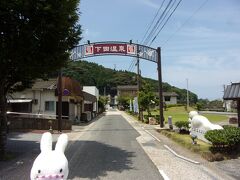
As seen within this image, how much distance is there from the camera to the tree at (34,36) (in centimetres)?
1249

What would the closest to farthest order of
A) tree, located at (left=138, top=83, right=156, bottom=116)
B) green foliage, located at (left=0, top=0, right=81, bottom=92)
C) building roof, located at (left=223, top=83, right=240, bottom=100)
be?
1. green foliage, located at (left=0, top=0, right=81, bottom=92)
2. building roof, located at (left=223, top=83, right=240, bottom=100)
3. tree, located at (left=138, top=83, right=156, bottom=116)

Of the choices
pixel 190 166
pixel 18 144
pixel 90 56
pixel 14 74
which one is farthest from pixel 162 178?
pixel 90 56

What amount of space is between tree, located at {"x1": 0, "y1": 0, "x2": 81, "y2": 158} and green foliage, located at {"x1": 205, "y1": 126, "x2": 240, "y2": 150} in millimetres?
7141

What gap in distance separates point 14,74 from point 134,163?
6.63 meters

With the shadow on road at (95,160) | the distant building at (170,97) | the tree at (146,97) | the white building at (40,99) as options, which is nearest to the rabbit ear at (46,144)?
the shadow on road at (95,160)

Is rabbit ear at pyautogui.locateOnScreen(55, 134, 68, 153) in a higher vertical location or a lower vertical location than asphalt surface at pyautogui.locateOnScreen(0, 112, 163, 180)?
higher

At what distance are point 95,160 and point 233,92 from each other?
687 cm

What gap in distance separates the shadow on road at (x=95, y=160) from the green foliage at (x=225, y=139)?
11.6ft

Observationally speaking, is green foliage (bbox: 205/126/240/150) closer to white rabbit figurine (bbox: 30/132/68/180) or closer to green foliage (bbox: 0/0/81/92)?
green foliage (bbox: 0/0/81/92)

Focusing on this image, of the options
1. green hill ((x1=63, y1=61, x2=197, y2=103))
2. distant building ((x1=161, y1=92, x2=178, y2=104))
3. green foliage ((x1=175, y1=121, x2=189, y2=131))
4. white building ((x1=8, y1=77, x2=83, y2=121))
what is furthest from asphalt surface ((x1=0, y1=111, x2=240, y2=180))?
distant building ((x1=161, y1=92, x2=178, y2=104))

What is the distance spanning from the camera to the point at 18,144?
61.5 feet

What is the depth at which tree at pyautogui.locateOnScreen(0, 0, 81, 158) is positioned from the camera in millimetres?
12492

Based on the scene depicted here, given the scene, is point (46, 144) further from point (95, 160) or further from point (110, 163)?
point (95, 160)

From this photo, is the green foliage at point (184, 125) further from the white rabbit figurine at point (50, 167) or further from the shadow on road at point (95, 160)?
the white rabbit figurine at point (50, 167)
